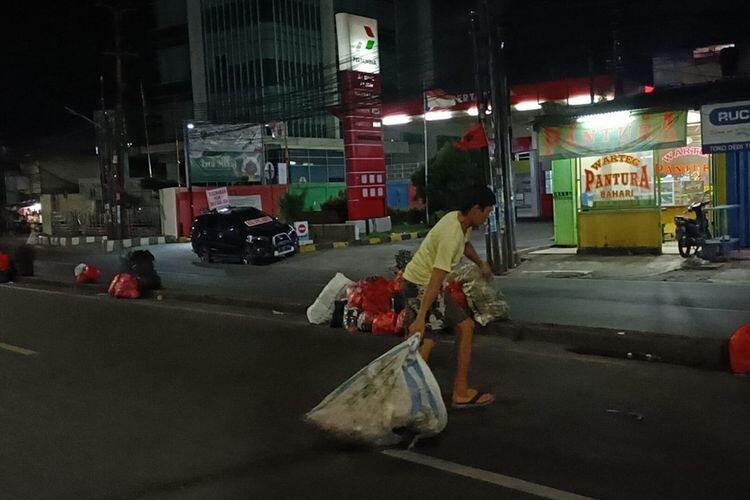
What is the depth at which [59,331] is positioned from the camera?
11.0 m

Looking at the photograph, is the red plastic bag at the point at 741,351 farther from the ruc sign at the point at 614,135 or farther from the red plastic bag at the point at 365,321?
the ruc sign at the point at 614,135

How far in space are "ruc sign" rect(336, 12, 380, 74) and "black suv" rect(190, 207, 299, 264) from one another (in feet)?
27.7

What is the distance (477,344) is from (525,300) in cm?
286

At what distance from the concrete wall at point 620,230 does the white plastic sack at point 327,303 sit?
7932 mm

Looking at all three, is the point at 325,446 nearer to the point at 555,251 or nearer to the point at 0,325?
the point at 0,325

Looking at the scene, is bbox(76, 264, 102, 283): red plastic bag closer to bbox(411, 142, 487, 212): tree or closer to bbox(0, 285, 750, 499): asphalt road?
bbox(0, 285, 750, 499): asphalt road

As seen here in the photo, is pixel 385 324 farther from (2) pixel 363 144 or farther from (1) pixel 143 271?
(2) pixel 363 144

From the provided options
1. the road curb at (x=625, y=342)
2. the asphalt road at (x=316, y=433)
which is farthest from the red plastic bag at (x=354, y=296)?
the road curb at (x=625, y=342)

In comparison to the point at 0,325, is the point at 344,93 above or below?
above

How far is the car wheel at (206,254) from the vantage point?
21734 mm

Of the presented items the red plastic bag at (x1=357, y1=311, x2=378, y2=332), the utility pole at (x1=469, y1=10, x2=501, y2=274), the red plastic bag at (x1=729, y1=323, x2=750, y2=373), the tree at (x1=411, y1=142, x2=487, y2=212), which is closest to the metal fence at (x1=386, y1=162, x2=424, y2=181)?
the tree at (x1=411, y1=142, x2=487, y2=212)

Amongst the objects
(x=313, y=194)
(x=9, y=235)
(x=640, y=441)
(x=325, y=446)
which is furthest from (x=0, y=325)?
(x=9, y=235)

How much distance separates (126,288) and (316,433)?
10.0 meters

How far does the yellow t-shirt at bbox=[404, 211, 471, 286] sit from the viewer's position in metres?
5.61
